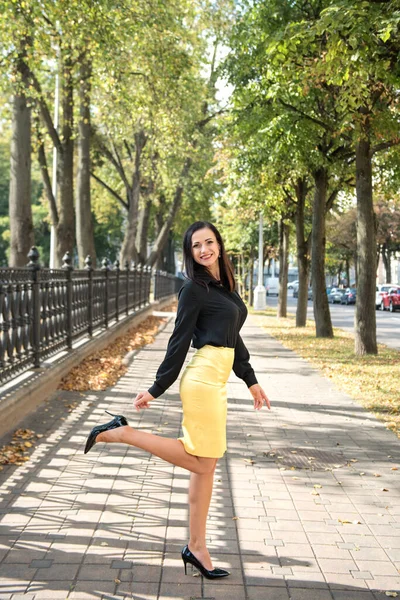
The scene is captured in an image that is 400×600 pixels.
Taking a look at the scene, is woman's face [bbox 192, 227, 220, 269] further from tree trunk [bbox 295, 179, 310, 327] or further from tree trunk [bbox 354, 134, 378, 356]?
tree trunk [bbox 295, 179, 310, 327]

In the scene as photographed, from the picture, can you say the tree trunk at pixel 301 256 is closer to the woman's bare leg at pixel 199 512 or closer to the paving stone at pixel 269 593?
the woman's bare leg at pixel 199 512

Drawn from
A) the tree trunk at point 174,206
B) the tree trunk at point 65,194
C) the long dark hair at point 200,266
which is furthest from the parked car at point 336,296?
the long dark hair at point 200,266

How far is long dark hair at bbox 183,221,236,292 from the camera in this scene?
4.25 meters

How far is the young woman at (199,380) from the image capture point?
4102 mm

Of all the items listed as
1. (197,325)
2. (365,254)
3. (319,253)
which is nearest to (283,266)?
(319,253)

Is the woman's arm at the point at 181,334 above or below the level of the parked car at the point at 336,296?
above

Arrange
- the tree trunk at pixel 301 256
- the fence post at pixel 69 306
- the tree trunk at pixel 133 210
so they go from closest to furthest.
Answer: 1. the fence post at pixel 69 306
2. the tree trunk at pixel 301 256
3. the tree trunk at pixel 133 210

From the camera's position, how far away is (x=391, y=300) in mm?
48906

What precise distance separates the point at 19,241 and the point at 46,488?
1172cm

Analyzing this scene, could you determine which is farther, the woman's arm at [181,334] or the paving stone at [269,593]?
the woman's arm at [181,334]

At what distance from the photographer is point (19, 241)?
17.1m

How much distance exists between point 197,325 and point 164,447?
65cm

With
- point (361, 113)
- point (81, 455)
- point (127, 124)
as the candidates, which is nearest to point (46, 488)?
point (81, 455)

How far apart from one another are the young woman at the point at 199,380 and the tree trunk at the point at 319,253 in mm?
16744
